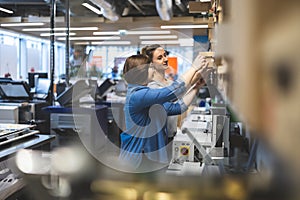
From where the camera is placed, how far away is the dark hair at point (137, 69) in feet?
4.86

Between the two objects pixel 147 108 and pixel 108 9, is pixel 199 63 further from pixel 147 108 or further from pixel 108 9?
pixel 108 9

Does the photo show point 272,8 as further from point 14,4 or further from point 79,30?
point 79,30

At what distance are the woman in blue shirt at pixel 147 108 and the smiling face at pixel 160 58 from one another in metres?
0.03

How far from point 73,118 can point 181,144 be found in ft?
9.80

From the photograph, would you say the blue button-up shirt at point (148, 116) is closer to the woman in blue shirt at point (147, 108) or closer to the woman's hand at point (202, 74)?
the woman in blue shirt at point (147, 108)

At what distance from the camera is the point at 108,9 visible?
18.3 ft

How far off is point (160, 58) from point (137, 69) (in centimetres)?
10

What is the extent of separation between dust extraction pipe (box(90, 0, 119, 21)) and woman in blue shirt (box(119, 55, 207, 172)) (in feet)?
12.2

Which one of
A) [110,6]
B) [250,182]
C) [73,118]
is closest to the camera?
[250,182]

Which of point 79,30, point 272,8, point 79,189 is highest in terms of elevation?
point 79,30

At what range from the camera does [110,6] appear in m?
5.55

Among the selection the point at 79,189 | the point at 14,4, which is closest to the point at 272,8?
the point at 79,189

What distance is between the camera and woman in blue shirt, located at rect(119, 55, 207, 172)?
138cm

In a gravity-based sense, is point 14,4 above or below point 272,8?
above
